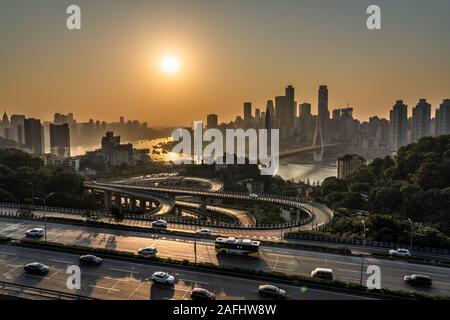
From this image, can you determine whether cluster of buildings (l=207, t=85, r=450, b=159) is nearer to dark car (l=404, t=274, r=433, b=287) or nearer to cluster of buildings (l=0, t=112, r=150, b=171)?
cluster of buildings (l=0, t=112, r=150, b=171)

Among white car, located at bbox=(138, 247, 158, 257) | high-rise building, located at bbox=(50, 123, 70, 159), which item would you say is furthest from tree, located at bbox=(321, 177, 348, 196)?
high-rise building, located at bbox=(50, 123, 70, 159)

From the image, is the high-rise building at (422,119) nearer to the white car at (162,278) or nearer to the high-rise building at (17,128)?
the white car at (162,278)

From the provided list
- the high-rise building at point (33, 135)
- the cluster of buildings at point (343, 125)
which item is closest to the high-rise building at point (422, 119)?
the cluster of buildings at point (343, 125)

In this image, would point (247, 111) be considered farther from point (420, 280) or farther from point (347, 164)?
point (420, 280)

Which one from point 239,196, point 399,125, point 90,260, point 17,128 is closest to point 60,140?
point 17,128
